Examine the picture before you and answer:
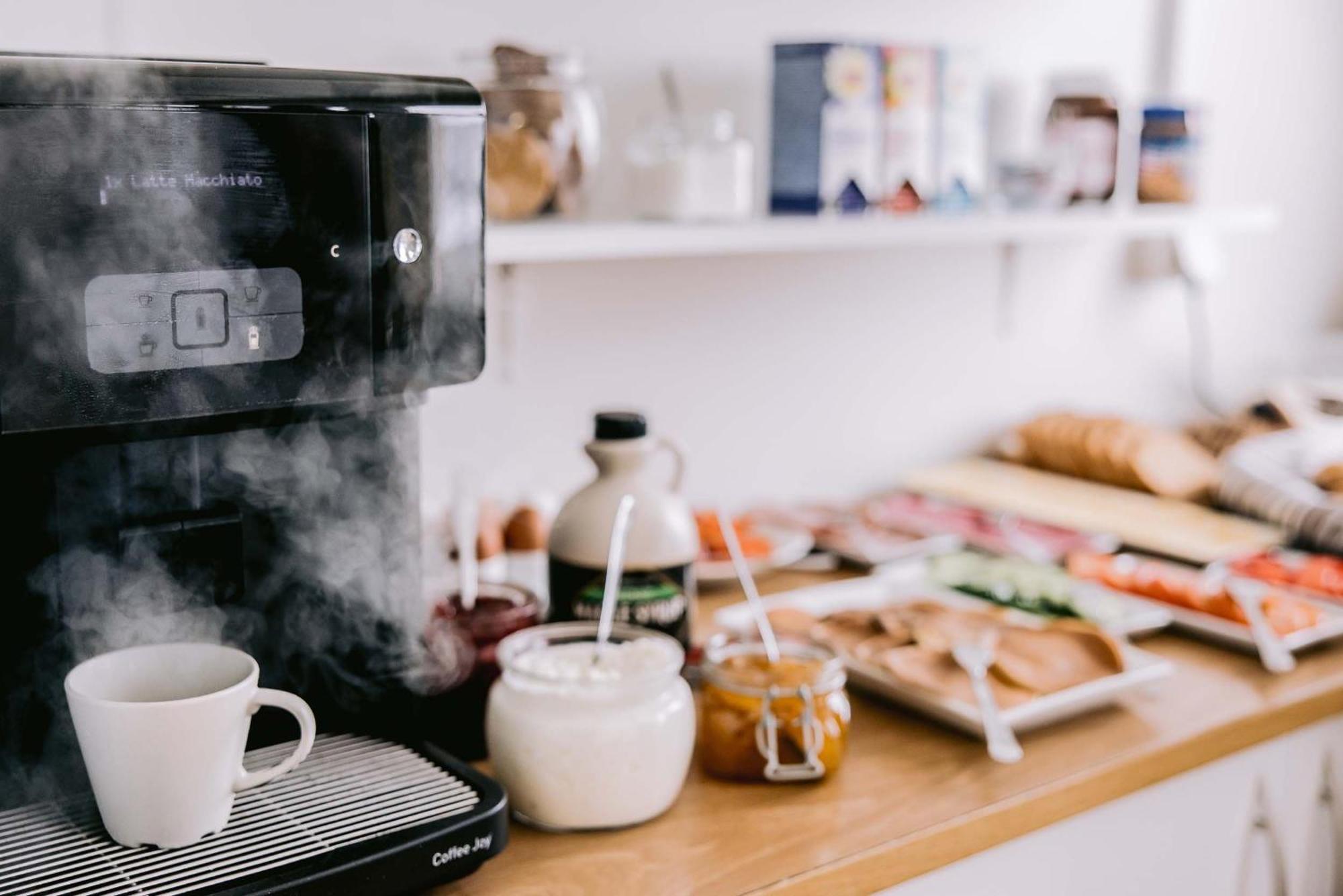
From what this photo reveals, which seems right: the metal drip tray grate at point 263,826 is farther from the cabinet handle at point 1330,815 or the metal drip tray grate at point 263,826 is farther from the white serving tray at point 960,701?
the cabinet handle at point 1330,815

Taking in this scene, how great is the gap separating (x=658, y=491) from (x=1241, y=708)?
1.81ft

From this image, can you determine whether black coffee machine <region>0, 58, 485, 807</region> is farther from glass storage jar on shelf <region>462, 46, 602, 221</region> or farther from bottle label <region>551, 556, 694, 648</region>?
glass storage jar on shelf <region>462, 46, 602, 221</region>

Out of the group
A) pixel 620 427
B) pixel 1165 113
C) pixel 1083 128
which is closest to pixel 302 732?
pixel 620 427

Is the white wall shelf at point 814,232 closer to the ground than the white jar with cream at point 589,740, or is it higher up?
higher up

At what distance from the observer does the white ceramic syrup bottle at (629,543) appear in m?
1.11

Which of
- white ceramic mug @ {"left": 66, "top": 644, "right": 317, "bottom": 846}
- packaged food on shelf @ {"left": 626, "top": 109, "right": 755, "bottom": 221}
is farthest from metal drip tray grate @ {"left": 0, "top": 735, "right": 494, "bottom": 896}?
packaged food on shelf @ {"left": 626, "top": 109, "right": 755, "bottom": 221}

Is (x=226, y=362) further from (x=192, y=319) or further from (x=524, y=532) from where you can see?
(x=524, y=532)

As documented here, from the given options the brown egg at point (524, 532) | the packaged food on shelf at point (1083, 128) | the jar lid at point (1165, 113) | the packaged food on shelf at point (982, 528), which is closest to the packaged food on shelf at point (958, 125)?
the packaged food on shelf at point (1083, 128)

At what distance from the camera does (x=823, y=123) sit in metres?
1.50

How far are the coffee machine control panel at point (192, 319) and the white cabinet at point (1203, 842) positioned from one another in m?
0.58

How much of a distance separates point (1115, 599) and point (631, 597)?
60 centimetres

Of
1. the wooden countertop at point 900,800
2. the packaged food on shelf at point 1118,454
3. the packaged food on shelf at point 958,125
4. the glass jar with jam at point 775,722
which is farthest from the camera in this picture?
the packaged food on shelf at point 1118,454

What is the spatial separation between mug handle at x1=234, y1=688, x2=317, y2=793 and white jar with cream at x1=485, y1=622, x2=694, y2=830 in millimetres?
185

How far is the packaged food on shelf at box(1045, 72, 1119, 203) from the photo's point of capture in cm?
172
